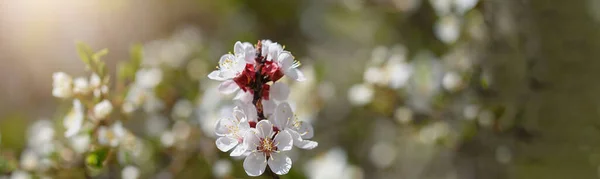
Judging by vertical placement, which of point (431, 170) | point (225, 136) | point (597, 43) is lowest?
point (431, 170)

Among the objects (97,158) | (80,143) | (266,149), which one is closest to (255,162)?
(266,149)

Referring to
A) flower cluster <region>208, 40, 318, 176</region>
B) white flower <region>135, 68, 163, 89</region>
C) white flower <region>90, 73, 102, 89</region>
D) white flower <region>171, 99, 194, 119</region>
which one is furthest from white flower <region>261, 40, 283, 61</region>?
white flower <region>171, 99, 194, 119</region>

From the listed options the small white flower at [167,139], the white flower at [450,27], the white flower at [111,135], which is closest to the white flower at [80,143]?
the white flower at [111,135]

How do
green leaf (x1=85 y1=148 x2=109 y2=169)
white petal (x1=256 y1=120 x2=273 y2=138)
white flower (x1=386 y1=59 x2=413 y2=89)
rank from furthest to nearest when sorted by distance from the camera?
white flower (x1=386 y1=59 x2=413 y2=89), green leaf (x1=85 y1=148 x2=109 y2=169), white petal (x1=256 y1=120 x2=273 y2=138)

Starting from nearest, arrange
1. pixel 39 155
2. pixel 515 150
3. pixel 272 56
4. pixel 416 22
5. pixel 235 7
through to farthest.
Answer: pixel 272 56 < pixel 39 155 < pixel 515 150 < pixel 416 22 < pixel 235 7

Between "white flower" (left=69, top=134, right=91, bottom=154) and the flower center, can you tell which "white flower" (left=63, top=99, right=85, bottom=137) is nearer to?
"white flower" (left=69, top=134, right=91, bottom=154)

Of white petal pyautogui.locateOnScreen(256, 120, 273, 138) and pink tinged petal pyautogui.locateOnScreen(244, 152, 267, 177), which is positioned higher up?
white petal pyautogui.locateOnScreen(256, 120, 273, 138)

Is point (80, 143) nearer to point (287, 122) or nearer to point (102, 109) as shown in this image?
point (102, 109)

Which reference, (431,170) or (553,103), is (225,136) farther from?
(431,170)

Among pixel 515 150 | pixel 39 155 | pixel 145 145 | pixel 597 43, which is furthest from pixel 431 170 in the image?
pixel 39 155
